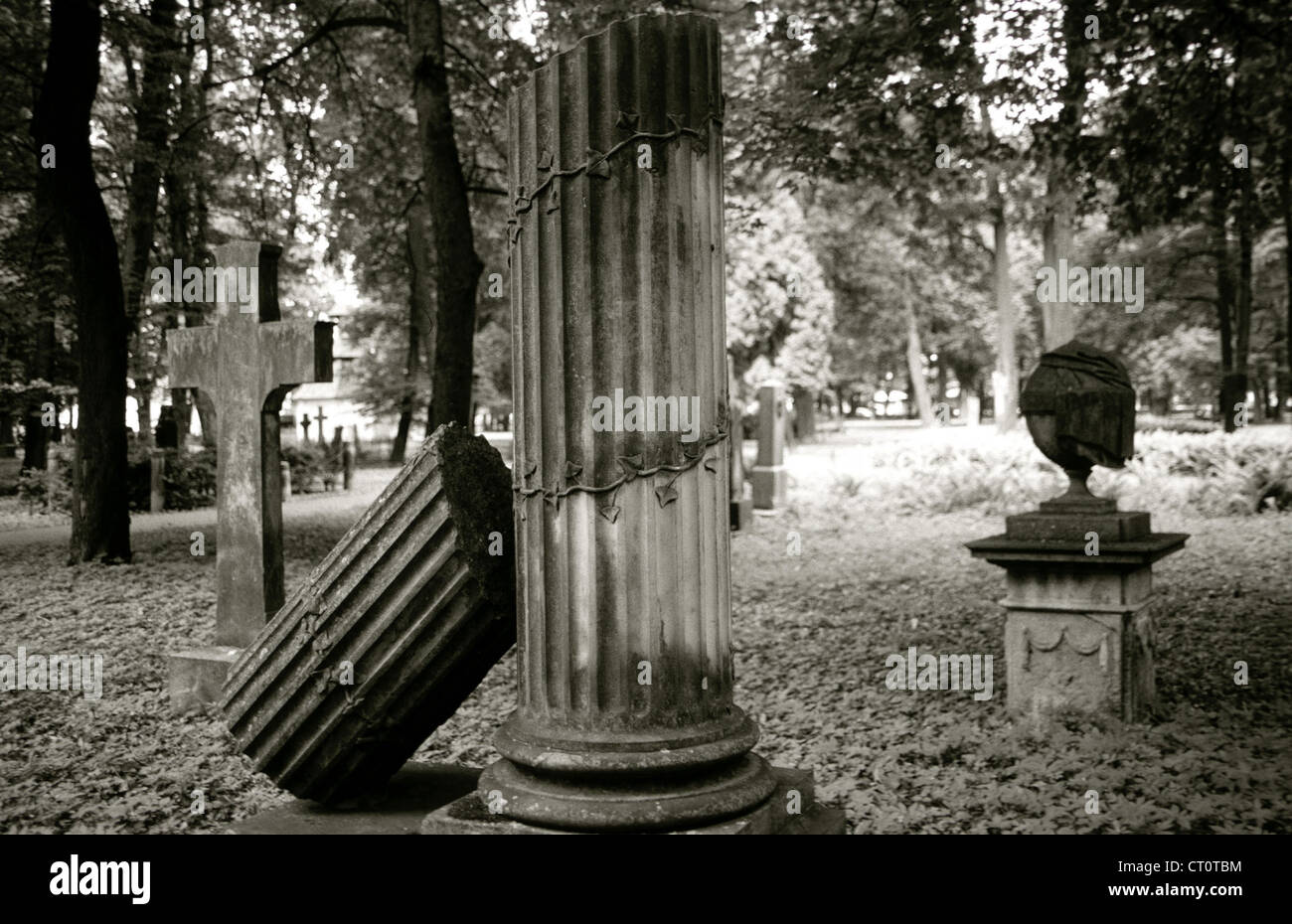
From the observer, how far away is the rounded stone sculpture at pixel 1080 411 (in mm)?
6965

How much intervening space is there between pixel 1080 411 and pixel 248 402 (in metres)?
5.06

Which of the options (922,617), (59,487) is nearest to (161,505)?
(59,487)

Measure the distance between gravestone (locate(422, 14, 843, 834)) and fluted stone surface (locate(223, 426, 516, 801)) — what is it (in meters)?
0.46

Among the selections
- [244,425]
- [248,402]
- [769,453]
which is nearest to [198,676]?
[244,425]

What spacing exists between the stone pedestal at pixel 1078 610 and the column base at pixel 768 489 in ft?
41.6

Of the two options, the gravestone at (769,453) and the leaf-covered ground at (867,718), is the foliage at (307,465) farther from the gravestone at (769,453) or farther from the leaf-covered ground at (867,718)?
the leaf-covered ground at (867,718)

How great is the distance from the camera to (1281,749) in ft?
20.0

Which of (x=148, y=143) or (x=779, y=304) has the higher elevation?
(x=148, y=143)

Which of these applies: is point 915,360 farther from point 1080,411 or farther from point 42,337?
point 1080,411

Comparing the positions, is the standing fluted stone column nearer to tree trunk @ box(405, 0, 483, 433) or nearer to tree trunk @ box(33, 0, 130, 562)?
tree trunk @ box(405, 0, 483, 433)

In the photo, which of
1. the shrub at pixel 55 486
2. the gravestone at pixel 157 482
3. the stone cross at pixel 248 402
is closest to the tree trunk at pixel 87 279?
the stone cross at pixel 248 402

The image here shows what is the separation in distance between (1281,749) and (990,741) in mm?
1470

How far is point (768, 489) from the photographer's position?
19719 millimetres
